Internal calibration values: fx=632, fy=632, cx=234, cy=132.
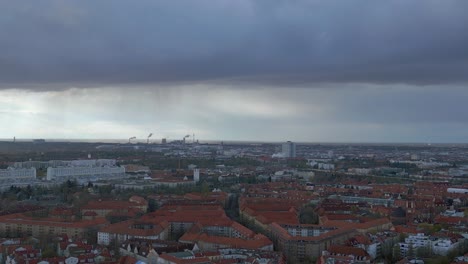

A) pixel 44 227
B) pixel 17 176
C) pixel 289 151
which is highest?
pixel 289 151

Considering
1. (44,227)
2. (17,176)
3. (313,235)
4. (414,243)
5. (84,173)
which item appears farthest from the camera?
(84,173)

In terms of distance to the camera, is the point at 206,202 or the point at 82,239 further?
the point at 206,202

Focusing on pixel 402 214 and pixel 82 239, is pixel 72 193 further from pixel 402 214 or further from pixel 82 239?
pixel 402 214

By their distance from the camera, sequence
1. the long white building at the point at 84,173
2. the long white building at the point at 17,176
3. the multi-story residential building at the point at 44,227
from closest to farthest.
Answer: the multi-story residential building at the point at 44,227, the long white building at the point at 17,176, the long white building at the point at 84,173

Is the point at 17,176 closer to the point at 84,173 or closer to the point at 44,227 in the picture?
the point at 84,173

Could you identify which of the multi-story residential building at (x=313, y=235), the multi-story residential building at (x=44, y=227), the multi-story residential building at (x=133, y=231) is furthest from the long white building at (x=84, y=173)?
the multi-story residential building at (x=313, y=235)

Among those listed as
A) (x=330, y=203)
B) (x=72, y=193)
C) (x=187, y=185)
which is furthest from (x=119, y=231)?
(x=187, y=185)

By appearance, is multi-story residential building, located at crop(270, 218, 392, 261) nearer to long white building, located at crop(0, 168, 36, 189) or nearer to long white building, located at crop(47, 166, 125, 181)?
long white building, located at crop(0, 168, 36, 189)

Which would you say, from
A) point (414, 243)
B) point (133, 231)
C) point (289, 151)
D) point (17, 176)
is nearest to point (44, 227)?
point (133, 231)

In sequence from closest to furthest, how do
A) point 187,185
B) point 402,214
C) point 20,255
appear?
1. point 20,255
2. point 402,214
3. point 187,185

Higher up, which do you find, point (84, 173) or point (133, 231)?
point (84, 173)

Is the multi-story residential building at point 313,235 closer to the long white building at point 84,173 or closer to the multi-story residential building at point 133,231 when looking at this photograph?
the multi-story residential building at point 133,231
